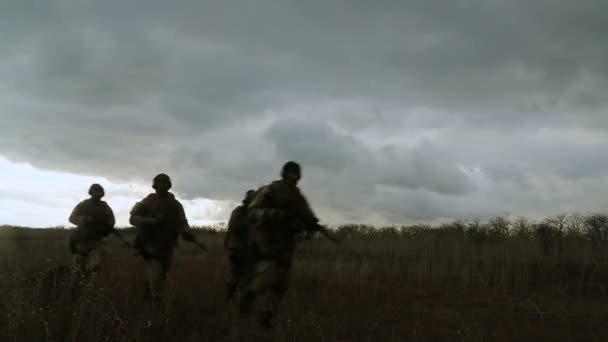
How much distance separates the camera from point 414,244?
16.6 meters

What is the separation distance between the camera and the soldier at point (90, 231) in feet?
28.8

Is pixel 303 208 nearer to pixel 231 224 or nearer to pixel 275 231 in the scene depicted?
pixel 275 231

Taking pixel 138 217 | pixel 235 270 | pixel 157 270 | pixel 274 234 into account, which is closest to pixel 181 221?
pixel 138 217

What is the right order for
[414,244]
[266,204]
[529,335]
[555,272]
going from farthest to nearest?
[414,244], [555,272], [529,335], [266,204]

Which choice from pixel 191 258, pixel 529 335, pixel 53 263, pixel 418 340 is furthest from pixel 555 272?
pixel 53 263

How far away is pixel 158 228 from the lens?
816 centimetres

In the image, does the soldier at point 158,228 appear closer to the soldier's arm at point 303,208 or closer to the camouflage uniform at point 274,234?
the camouflage uniform at point 274,234

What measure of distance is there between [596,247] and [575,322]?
19.1 feet

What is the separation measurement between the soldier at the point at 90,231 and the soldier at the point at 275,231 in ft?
9.99

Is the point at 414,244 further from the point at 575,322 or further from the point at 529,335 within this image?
the point at 529,335

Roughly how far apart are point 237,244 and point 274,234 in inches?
87.3

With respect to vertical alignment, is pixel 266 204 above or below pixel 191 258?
above

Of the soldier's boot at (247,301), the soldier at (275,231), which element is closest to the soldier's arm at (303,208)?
the soldier at (275,231)

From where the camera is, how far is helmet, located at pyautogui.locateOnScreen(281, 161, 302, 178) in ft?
24.0
